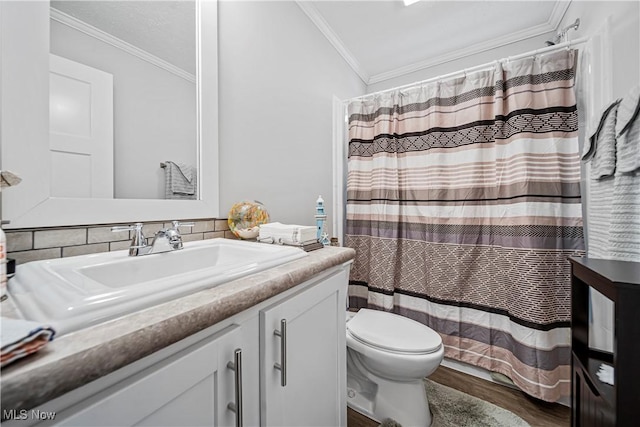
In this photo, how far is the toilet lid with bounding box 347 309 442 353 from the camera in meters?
1.20

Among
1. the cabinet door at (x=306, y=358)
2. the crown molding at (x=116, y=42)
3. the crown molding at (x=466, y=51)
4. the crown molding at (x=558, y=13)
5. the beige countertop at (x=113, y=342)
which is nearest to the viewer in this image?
the beige countertop at (x=113, y=342)

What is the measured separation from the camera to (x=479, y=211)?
1632 millimetres

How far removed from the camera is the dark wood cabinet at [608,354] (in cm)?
59

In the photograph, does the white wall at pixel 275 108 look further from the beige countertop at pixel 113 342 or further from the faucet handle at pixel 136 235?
the beige countertop at pixel 113 342

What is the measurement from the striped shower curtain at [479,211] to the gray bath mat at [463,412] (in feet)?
0.78

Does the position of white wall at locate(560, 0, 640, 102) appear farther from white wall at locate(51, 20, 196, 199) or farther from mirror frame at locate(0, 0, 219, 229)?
mirror frame at locate(0, 0, 219, 229)

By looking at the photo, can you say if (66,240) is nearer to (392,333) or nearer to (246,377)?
(246,377)

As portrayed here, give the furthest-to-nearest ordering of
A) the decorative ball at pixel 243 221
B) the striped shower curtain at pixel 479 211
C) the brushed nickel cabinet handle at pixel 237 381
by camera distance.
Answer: the striped shower curtain at pixel 479 211 → the decorative ball at pixel 243 221 → the brushed nickel cabinet handle at pixel 237 381

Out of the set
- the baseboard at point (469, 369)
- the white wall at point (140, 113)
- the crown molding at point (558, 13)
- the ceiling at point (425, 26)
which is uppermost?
the ceiling at point (425, 26)

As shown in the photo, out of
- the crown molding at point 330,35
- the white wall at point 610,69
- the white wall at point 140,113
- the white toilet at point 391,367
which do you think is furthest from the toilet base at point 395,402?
the crown molding at point 330,35

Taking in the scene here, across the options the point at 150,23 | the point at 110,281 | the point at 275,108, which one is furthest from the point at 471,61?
the point at 110,281

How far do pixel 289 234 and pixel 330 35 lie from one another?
6.03 feet

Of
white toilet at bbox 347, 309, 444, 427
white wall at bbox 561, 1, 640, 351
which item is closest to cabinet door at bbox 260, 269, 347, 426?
white toilet at bbox 347, 309, 444, 427

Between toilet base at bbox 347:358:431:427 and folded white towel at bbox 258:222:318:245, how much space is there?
0.87 meters
